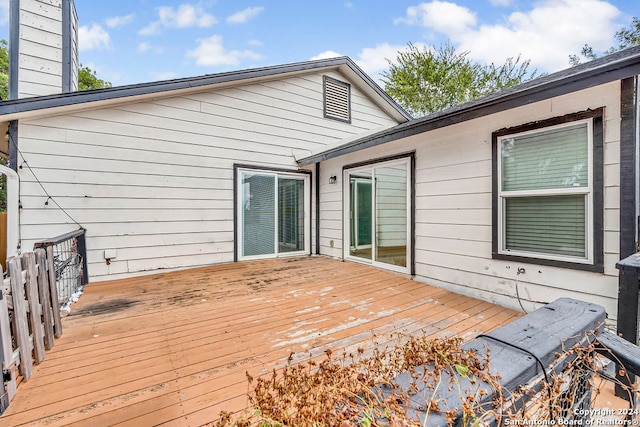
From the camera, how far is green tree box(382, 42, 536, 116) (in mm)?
14219

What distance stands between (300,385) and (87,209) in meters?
4.93

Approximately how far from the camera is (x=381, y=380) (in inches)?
29.3

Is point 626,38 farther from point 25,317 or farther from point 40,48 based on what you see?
point 25,317

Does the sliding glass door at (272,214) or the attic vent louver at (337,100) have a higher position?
the attic vent louver at (337,100)

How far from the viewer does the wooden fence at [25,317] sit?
168cm

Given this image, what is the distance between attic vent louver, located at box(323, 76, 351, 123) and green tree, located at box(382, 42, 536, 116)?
9225 millimetres

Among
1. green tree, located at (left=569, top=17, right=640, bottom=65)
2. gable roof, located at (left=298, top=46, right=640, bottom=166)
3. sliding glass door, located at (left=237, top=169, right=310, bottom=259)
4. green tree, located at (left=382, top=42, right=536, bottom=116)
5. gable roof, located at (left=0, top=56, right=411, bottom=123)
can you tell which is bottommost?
sliding glass door, located at (left=237, top=169, right=310, bottom=259)

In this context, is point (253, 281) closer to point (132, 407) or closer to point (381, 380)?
point (132, 407)

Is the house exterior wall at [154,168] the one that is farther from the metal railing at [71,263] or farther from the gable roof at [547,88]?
the gable roof at [547,88]

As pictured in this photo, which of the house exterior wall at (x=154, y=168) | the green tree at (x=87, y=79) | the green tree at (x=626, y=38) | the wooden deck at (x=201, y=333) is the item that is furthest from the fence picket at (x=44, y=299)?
the green tree at (x=626, y=38)

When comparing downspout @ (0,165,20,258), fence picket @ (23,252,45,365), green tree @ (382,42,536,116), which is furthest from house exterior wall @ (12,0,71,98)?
green tree @ (382,42,536,116)

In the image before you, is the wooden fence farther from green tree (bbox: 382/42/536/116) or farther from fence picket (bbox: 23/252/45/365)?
green tree (bbox: 382/42/536/116)

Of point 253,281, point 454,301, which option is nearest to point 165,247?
point 253,281

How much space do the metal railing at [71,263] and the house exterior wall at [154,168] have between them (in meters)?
0.14
